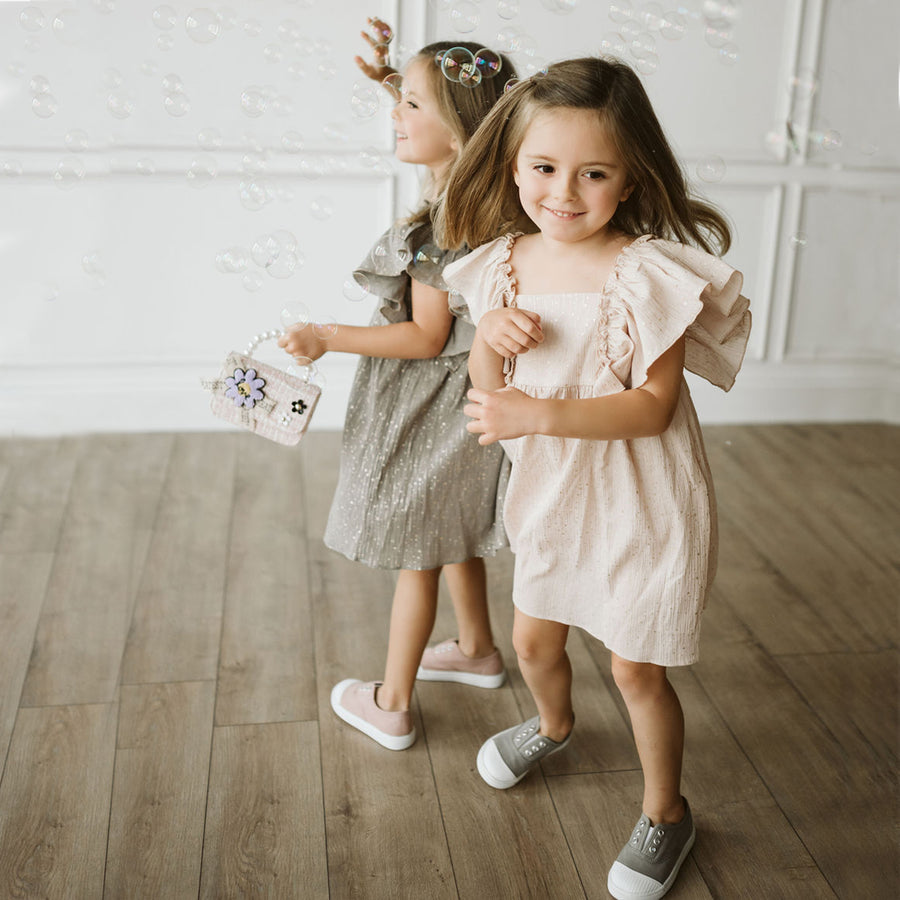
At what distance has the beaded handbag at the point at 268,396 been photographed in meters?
1.37

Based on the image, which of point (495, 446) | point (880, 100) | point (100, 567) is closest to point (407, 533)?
point (495, 446)

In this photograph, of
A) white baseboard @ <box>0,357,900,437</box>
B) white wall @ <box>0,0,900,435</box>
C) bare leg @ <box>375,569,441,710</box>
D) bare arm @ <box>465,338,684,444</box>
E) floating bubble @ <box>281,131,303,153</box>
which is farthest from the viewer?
white baseboard @ <box>0,357,900,437</box>

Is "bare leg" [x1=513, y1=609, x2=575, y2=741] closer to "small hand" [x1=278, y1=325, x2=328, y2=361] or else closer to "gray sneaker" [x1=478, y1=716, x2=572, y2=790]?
"gray sneaker" [x1=478, y1=716, x2=572, y2=790]

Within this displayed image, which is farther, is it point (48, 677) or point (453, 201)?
point (48, 677)

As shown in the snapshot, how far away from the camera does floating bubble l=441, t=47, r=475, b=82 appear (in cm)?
127

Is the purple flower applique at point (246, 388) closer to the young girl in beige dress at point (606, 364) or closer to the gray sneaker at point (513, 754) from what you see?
the young girl in beige dress at point (606, 364)

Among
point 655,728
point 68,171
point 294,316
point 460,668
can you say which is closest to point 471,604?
point 460,668

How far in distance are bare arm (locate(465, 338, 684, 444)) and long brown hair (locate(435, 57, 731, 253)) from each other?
23 cm

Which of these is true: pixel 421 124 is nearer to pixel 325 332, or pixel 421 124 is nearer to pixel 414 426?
pixel 325 332

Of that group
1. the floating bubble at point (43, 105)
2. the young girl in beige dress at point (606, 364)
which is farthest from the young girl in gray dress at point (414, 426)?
the floating bubble at point (43, 105)

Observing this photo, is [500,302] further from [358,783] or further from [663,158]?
[358,783]

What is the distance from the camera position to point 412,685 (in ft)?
5.19

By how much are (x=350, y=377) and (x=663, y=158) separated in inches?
76.8

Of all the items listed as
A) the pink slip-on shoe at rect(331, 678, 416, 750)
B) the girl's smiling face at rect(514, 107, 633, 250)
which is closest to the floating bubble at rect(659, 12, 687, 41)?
the girl's smiling face at rect(514, 107, 633, 250)
